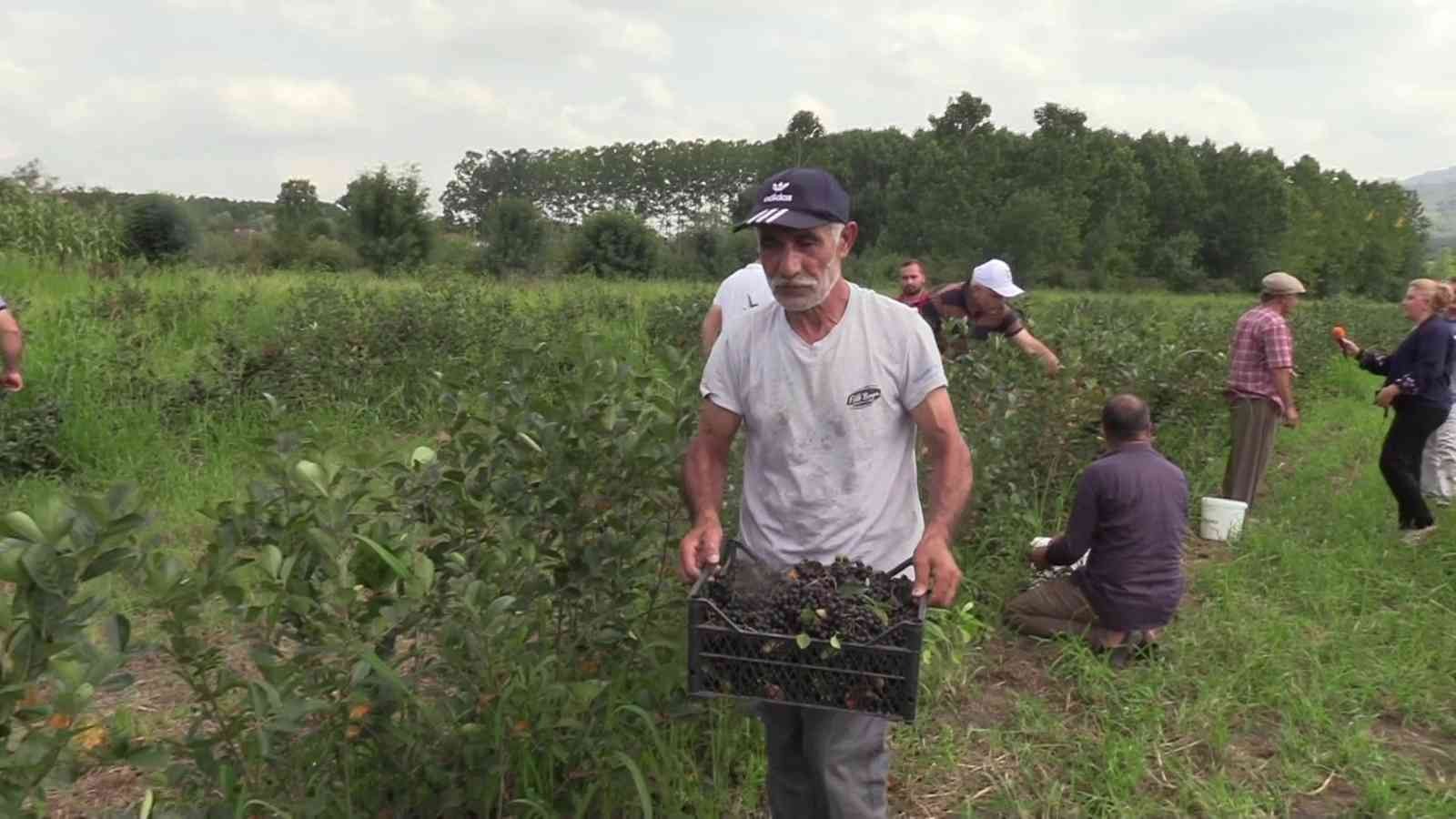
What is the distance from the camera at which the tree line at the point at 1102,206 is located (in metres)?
46.8

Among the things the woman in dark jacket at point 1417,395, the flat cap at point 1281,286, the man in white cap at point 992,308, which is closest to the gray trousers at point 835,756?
the man in white cap at point 992,308

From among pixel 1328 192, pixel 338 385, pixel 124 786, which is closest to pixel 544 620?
pixel 124 786

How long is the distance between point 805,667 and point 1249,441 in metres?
5.42

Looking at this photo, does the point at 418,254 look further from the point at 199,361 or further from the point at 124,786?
the point at 124,786

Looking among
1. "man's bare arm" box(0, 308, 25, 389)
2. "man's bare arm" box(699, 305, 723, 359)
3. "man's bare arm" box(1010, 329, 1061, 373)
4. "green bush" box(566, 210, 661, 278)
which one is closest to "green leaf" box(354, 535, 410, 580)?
"man's bare arm" box(699, 305, 723, 359)

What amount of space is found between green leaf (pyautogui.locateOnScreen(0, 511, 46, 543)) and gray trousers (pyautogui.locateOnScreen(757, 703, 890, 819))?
152 cm

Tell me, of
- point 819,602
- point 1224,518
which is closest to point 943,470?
point 819,602

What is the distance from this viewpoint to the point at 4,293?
29.9 ft

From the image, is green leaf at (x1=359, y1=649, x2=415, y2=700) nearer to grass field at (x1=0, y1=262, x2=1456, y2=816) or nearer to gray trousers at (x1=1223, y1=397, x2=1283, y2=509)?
grass field at (x1=0, y1=262, x2=1456, y2=816)

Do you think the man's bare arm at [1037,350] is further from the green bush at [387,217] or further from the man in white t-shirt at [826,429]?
the green bush at [387,217]

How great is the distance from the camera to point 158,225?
65.6 feet

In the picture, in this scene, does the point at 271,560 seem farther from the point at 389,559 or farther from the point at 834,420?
the point at 834,420

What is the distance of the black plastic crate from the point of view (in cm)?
208

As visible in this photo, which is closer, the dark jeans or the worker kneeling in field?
the worker kneeling in field
